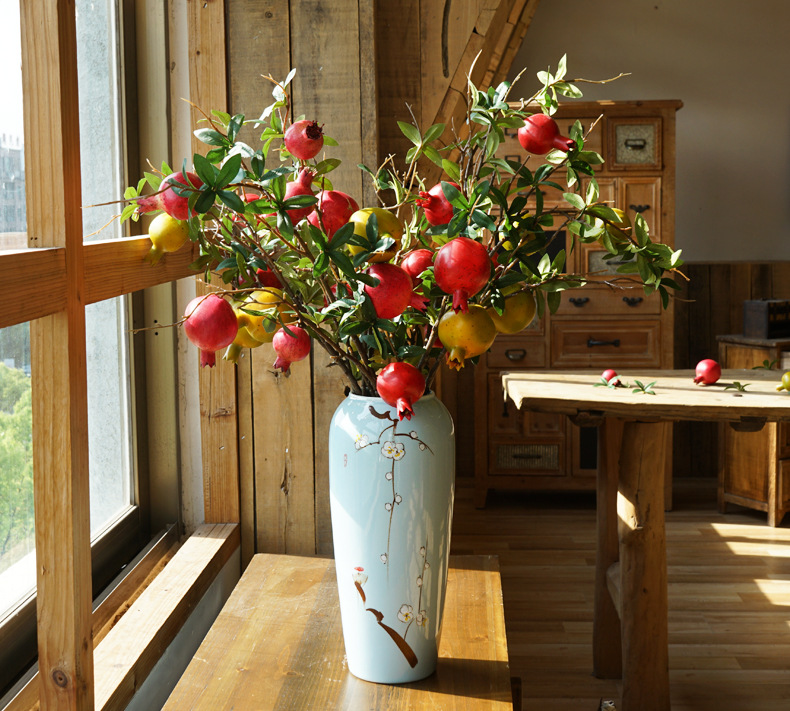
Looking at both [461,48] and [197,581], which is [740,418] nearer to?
[461,48]

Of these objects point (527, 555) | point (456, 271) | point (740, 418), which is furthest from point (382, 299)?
point (527, 555)

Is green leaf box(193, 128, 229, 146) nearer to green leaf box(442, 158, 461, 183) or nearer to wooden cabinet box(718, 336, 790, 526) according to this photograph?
green leaf box(442, 158, 461, 183)

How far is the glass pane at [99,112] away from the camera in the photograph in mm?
1424

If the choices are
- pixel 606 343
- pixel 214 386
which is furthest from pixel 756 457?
pixel 214 386

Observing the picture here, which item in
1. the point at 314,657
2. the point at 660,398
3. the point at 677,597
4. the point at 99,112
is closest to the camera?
the point at 314,657

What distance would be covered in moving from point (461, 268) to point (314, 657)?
542 mm

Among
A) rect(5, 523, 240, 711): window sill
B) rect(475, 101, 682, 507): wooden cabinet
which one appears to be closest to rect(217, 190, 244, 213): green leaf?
rect(5, 523, 240, 711): window sill

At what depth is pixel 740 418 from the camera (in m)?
1.98

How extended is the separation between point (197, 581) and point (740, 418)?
4.19ft

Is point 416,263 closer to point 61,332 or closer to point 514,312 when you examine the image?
point 514,312

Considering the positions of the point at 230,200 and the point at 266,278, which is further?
the point at 266,278

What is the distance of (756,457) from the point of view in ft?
12.0

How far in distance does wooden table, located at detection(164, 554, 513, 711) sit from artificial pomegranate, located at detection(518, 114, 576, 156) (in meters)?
0.59

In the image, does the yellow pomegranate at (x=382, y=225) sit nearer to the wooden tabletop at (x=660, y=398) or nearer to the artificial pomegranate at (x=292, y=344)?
the artificial pomegranate at (x=292, y=344)
